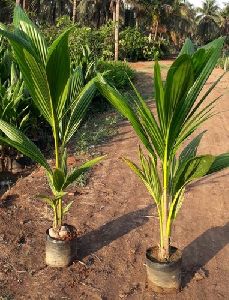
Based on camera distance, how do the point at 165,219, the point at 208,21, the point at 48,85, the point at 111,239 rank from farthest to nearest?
the point at 208,21 < the point at 111,239 < the point at 165,219 < the point at 48,85

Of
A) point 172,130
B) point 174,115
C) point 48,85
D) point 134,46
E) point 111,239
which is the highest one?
point 48,85

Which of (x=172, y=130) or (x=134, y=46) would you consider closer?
(x=172, y=130)

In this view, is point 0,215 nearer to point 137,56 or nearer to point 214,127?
point 214,127

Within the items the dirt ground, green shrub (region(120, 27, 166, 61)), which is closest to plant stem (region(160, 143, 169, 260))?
Answer: the dirt ground

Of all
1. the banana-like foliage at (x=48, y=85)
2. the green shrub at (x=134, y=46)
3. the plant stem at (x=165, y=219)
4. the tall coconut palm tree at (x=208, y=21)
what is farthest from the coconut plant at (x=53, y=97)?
the tall coconut palm tree at (x=208, y=21)

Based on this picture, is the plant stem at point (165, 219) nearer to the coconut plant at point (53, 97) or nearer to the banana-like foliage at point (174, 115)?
the banana-like foliage at point (174, 115)

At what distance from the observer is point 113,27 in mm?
19453

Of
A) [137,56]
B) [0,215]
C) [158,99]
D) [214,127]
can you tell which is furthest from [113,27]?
[158,99]

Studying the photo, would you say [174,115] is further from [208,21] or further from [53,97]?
[208,21]

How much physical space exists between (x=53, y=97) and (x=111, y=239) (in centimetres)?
170

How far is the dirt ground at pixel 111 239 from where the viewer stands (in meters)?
3.09

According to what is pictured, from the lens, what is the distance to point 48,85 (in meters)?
2.51

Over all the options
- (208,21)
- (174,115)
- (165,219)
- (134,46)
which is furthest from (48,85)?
(208,21)

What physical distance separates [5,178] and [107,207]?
1846 mm
